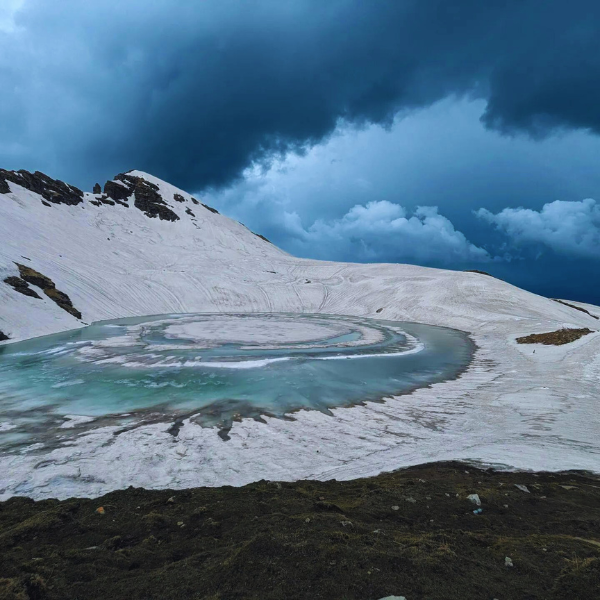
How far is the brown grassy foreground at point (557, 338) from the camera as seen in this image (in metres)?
26.3

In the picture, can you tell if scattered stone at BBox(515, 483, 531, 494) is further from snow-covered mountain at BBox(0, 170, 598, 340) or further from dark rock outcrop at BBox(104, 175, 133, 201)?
dark rock outcrop at BBox(104, 175, 133, 201)

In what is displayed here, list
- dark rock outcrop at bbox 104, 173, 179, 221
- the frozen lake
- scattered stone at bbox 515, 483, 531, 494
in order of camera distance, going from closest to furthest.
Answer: scattered stone at bbox 515, 483, 531, 494, the frozen lake, dark rock outcrop at bbox 104, 173, 179, 221

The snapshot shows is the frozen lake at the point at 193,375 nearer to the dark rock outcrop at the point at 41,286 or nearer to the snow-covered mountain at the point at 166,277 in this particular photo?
the dark rock outcrop at the point at 41,286

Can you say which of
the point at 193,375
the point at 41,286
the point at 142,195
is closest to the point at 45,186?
the point at 142,195

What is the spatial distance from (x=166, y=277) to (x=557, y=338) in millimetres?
54978

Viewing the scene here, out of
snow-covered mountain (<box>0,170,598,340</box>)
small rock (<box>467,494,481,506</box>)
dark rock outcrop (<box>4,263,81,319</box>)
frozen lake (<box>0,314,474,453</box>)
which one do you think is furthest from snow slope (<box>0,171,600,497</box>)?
small rock (<box>467,494,481,506</box>)

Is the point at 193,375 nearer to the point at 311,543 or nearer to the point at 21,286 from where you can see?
the point at 311,543

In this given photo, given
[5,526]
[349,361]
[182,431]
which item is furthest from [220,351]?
[5,526]

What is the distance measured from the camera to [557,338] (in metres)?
27.1

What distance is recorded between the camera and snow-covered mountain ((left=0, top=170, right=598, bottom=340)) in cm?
4016

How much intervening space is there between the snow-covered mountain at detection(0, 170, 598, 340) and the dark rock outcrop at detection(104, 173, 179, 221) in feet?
1.03

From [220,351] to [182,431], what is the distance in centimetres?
1326

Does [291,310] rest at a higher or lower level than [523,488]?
higher

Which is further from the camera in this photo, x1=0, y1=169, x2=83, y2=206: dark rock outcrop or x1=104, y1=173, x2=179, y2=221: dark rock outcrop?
x1=104, y1=173, x2=179, y2=221: dark rock outcrop
